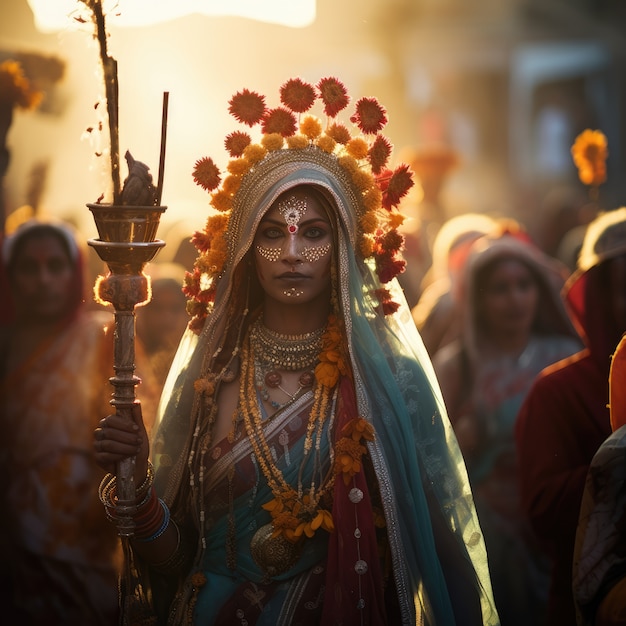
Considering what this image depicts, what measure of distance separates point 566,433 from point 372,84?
24.2 meters

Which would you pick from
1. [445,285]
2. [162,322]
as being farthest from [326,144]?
[445,285]

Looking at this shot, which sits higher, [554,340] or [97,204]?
Answer: [97,204]

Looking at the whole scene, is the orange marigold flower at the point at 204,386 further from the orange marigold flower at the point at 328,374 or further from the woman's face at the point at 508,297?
the woman's face at the point at 508,297

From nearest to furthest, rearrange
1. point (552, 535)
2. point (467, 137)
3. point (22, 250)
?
point (552, 535) → point (22, 250) → point (467, 137)

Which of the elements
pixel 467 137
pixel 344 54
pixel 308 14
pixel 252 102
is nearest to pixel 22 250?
pixel 308 14

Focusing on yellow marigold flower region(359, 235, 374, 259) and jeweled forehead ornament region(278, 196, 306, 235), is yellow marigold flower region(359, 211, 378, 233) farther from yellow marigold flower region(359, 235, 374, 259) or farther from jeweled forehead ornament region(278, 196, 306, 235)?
jeweled forehead ornament region(278, 196, 306, 235)

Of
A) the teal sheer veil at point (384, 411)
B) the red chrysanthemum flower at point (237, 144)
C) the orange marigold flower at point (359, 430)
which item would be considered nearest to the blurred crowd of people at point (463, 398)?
the teal sheer veil at point (384, 411)

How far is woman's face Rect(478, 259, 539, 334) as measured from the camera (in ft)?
24.6

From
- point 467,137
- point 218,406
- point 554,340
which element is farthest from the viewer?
point 467,137

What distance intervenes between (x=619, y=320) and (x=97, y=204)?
275 centimetres

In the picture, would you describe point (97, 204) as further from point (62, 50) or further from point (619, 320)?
point (62, 50)

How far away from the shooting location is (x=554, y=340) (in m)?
7.51

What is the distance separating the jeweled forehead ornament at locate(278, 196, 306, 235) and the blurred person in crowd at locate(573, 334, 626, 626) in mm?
1258

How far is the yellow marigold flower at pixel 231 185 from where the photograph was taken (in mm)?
4336
